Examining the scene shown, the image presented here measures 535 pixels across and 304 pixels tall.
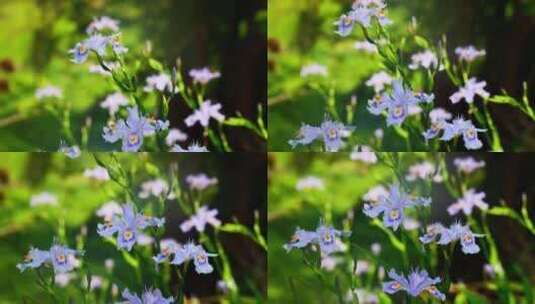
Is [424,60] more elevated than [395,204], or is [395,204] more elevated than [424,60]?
[424,60]

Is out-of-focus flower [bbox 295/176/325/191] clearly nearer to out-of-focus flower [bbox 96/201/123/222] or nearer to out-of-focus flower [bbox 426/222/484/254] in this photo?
out-of-focus flower [bbox 426/222/484/254]

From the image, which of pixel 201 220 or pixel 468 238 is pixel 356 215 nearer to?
pixel 468 238

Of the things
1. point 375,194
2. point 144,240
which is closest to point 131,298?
point 144,240

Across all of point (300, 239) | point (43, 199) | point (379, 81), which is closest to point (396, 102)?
point (379, 81)

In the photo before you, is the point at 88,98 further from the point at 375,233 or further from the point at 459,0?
the point at 459,0

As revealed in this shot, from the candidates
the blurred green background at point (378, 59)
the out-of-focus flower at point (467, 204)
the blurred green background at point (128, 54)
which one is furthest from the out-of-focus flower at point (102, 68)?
the out-of-focus flower at point (467, 204)

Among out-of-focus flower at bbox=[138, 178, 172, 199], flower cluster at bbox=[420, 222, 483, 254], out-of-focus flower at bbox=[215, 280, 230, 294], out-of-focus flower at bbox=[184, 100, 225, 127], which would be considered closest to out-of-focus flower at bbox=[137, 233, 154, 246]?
out-of-focus flower at bbox=[138, 178, 172, 199]

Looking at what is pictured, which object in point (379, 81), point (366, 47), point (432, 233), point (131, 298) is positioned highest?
point (366, 47)
